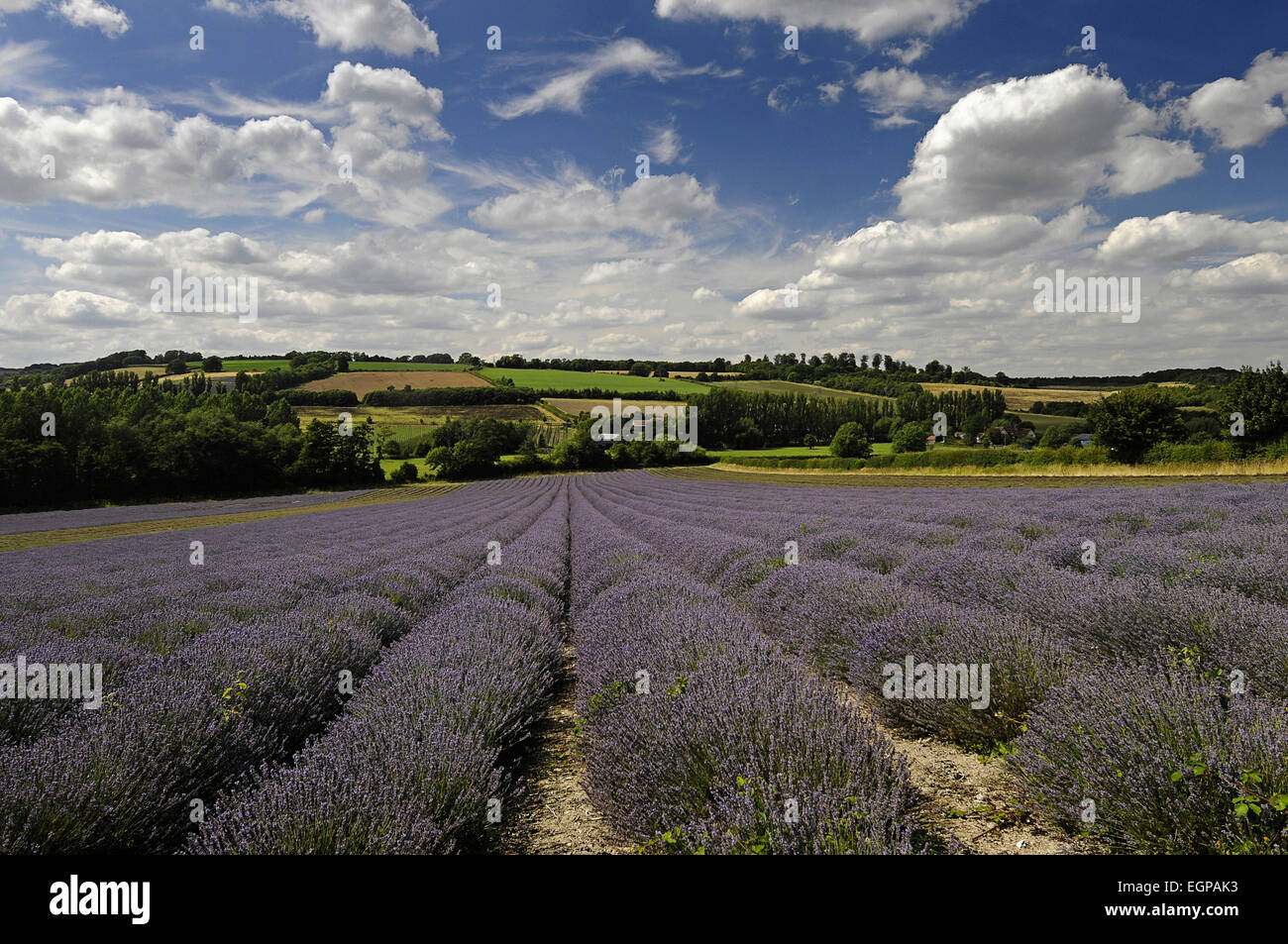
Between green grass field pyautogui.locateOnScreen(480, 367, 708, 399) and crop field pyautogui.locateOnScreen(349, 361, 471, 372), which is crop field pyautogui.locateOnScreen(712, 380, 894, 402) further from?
crop field pyautogui.locateOnScreen(349, 361, 471, 372)

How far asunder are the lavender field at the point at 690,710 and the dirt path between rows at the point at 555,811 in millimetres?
21

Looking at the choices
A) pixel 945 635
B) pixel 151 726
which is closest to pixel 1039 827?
pixel 945 635

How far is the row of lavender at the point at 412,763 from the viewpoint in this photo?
179cm

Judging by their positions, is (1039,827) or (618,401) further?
(618,401)

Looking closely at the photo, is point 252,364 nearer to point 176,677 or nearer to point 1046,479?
point 1046,479

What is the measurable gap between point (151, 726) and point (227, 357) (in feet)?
352

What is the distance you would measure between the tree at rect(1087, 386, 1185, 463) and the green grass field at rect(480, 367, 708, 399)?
52.7 meters

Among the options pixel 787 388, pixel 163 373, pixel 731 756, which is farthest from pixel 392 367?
pixel 731 756

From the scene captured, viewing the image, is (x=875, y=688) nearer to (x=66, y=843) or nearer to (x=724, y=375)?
(x=66, y=843)

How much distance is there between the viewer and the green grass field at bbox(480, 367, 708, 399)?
276ft

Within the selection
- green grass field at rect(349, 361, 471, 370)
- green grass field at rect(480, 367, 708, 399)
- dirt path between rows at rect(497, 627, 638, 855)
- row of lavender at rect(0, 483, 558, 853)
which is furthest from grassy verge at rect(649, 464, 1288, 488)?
green grass field at rect(349, 361, 471, 370)

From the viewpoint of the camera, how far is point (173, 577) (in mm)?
7129

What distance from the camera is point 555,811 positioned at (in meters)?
2.67
